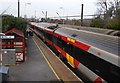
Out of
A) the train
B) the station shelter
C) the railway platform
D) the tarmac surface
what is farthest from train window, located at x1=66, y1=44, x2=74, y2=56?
the station shelter

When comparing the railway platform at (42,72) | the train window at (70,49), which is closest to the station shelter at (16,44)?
the railway platform at (42,72)

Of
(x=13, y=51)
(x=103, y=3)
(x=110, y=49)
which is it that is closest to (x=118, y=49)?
(x=110, y=49)

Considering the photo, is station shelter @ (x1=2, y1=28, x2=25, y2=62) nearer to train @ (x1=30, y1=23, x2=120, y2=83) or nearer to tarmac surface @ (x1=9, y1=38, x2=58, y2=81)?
tarmac surface @ (x1=9, y1=38, x2=58, y2=81)

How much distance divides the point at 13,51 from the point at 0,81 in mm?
8500

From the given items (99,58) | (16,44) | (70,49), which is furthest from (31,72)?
(99,58)

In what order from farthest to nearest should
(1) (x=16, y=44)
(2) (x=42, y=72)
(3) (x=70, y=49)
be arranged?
(1) (x=16, y=44) → (2) (x=42, y=72) → (3) (x=70, y=49)

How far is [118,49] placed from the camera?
1048 cm

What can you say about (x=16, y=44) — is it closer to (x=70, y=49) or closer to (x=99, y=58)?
(x=70, y=49)

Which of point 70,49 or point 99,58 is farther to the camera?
point 70,49

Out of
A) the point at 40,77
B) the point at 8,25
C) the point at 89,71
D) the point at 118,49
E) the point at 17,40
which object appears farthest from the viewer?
the point at 8,25

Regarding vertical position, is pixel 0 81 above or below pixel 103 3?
below

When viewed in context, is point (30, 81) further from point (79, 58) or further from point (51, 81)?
point (79, 58)

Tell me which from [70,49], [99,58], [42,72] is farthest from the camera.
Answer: [42,72]

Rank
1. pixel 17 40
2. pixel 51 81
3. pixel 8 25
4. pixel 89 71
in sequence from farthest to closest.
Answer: pixel 8 25
pixel 17 40
pixel 51 81
pixel 89 71
